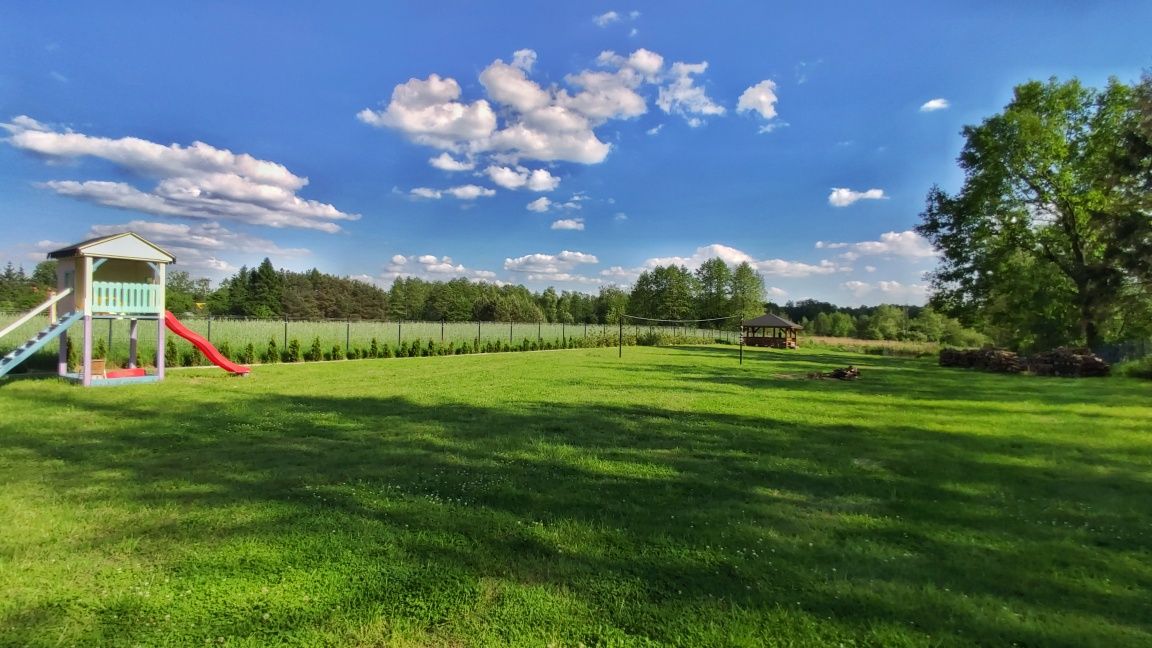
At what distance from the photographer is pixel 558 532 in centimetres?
415

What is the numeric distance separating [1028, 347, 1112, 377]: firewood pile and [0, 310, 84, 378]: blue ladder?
3207cm

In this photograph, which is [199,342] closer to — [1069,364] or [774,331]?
[1069,364]

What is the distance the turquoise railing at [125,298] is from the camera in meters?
12.9

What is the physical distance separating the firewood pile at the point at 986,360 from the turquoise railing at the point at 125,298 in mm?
30737

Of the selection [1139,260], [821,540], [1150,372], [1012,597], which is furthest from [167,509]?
[1150,372]

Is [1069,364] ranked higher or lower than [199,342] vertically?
lower

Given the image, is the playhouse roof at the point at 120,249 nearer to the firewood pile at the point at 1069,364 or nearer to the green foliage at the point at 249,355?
the green foliage at the point at 249,355

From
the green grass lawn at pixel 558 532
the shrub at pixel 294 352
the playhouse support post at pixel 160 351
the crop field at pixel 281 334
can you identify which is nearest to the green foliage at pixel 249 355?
the crop field at pixel 281 334

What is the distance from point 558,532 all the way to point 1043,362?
27325mm

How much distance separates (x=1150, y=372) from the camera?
19312 mm

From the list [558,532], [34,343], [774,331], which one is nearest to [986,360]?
[774,331]

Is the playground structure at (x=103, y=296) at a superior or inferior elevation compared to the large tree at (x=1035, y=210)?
inferior

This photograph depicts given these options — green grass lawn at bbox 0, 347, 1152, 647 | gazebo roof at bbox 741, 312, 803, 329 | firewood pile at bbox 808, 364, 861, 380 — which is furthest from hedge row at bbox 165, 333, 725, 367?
firewood pile at bbox 808, 364, 861, 380

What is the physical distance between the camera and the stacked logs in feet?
70.8
